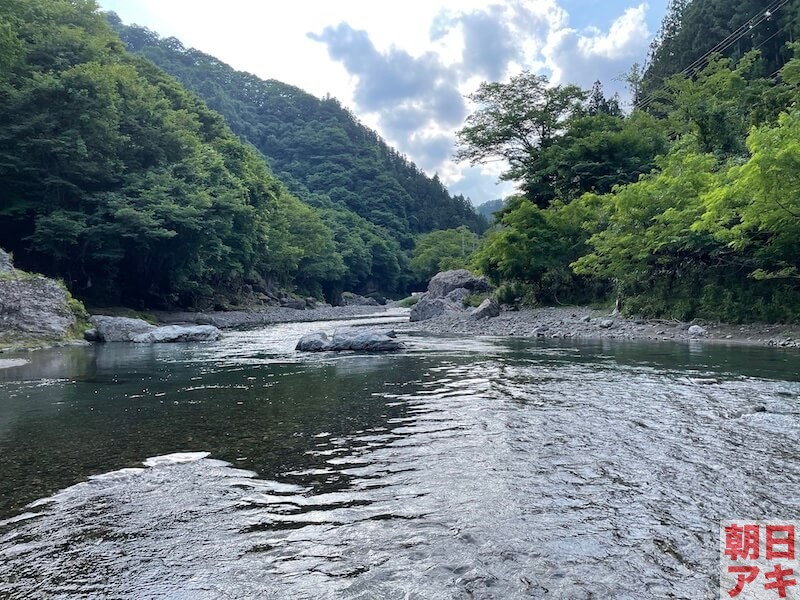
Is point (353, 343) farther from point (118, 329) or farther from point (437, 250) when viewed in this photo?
point (437, 250)

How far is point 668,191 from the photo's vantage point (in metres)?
21.7

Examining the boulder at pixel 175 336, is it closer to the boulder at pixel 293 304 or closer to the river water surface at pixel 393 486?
the river water surface at pixel 393 486

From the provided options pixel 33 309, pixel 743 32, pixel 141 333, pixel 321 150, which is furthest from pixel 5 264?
pixel 321 150

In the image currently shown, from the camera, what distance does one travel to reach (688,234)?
66.4ft

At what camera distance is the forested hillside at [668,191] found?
17391 millimetres

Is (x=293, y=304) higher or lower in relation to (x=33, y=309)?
higher

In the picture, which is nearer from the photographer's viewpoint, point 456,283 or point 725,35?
point 456,283

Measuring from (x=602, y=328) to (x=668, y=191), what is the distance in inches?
240

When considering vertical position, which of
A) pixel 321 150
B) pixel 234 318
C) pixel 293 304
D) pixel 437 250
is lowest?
pixel 234 318

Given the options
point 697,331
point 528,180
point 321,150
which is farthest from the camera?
point 321,150

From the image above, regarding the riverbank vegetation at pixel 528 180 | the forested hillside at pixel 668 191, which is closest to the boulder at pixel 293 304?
the riverbank vegetation at pixel 528 180

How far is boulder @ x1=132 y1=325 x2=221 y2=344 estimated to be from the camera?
22.9 m

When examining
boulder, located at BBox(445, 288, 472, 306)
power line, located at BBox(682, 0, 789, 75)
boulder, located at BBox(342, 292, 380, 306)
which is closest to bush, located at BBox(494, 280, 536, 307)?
boulder, located at BBox(445, 288, 472, 306)

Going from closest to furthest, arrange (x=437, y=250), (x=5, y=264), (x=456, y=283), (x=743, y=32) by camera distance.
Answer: (x=5, y=264) → (x=456, y=283) → (x=743, y=32) → (x=437, y=250)
